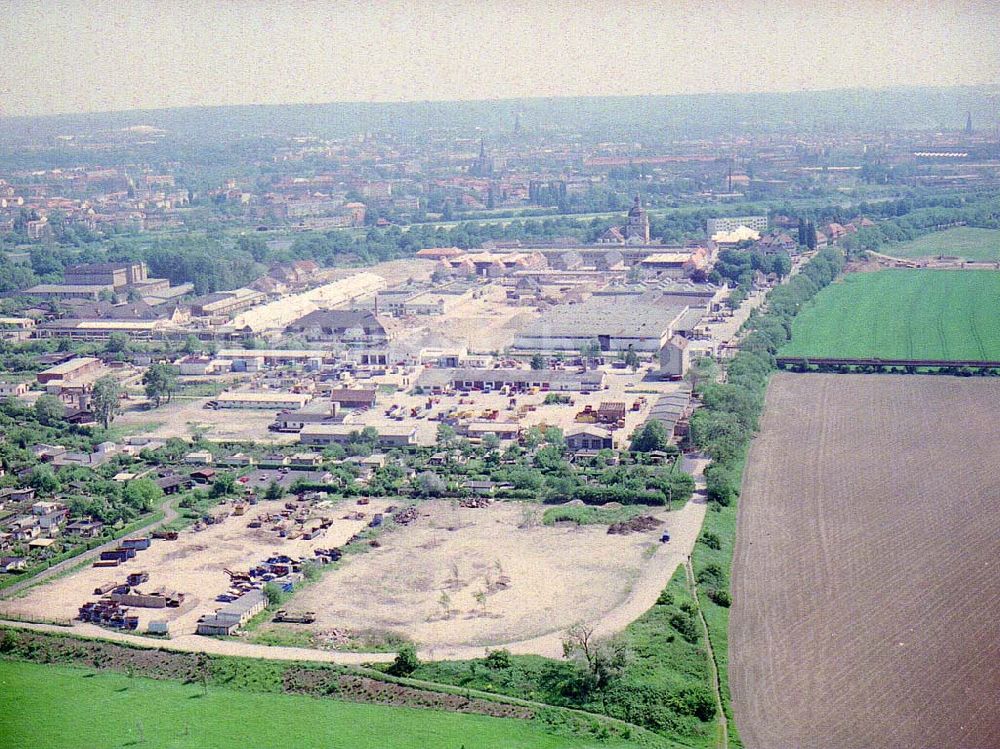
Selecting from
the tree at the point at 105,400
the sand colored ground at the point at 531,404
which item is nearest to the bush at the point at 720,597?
the sand colored ground at the point at 531,404

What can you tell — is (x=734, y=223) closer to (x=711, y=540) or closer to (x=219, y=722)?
(x=711, y=540)

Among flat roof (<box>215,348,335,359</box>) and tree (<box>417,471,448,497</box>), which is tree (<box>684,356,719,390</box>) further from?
flat roof (<box>215,348,335,359</box>)

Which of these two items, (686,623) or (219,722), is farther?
(686,623)

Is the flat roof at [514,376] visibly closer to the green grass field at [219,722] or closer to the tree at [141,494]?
the tree at [141,494]

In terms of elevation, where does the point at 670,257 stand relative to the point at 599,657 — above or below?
above

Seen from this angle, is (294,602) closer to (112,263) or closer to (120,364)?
(120,364)

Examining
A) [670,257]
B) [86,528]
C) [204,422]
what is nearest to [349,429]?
[204,422]

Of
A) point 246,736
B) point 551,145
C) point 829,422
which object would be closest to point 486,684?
point 246,736
